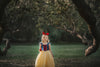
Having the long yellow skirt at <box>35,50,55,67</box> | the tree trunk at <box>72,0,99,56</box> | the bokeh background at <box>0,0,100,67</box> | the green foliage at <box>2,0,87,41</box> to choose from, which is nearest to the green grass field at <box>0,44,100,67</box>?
the bokeh background at <box>0,0,100,67</box>

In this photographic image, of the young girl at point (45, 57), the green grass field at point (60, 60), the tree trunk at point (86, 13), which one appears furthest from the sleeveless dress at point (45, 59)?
the green grass field at point (60, 60)

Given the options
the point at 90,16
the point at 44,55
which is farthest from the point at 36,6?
the point at 44,55

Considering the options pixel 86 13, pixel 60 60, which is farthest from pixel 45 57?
pixel 60 60

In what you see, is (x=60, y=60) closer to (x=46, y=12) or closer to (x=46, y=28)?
(x=46, y=12)

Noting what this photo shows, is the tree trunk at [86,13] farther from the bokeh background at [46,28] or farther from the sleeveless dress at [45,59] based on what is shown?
the sleeveless dress at [45,59]

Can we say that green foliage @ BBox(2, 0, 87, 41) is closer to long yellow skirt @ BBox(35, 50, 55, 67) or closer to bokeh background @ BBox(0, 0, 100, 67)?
bokeh background @ BBox(0, 0, 100, 67)

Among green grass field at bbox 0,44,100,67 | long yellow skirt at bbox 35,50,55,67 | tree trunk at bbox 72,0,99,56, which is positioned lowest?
green grass field at bbox 0,44,100,67

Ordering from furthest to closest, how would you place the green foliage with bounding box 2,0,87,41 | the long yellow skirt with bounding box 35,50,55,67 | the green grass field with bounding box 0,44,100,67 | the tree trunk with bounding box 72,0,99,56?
the green foliage with bounding box 2,0,87,41, the green grass field with bounding box 0,44,100,67, the tree trunk with bounding box 72,0,99,56, the long yellow skirt with bounding box 35,50,55,67

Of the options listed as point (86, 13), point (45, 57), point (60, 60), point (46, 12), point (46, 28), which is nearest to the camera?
point (45, 57)

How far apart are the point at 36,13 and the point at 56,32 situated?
61.6 ft

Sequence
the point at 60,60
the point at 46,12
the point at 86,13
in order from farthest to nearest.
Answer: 1. the point at 46,12
2. the point at 60,60
3. the point at 86,13

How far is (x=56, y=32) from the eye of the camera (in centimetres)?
4006

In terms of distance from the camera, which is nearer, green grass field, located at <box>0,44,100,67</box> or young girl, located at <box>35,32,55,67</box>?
young girl, located at <box>35,32,55,67</box>

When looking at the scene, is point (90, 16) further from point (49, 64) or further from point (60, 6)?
point (60, 6)
